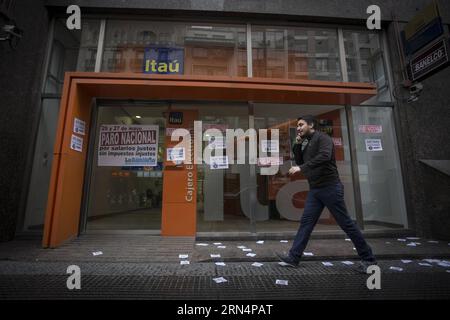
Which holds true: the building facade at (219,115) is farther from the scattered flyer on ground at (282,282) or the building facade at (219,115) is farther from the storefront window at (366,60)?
the scattered flyer on ground at (282,282)

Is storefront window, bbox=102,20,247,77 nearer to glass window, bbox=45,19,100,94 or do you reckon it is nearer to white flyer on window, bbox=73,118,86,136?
glass window, bbox=45,19,100,94

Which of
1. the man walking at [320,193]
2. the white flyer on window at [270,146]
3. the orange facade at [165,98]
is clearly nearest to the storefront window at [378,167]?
the orange facade at [165,98]

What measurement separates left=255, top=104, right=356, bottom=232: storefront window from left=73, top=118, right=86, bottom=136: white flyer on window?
3.77 metres

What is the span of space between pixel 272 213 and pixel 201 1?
5350 mm

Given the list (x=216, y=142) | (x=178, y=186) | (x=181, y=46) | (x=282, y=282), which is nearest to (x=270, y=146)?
(x=216, y=142)

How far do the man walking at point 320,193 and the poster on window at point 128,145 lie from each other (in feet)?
11.6

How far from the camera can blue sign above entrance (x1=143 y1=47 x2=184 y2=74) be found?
5.78 m

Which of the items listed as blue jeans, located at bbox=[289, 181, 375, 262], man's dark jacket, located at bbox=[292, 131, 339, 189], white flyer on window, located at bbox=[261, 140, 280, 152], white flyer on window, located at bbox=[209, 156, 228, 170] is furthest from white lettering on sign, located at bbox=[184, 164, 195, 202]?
man's dark jacket, located at bbox=[292, 131, 339, 189]

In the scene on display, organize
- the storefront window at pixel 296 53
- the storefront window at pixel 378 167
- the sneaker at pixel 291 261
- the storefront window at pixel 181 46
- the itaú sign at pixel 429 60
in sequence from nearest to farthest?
the sneaker at pixel 291 261
the itaú sign at pixel 429 60
the storefront window at pixel 378 167
the storefront window at pixel 181 46
the storefront window at pixel 296 53

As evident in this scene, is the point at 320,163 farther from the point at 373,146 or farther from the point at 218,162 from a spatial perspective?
the point at 373,146

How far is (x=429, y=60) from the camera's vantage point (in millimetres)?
4938

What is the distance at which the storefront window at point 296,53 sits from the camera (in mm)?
5918
